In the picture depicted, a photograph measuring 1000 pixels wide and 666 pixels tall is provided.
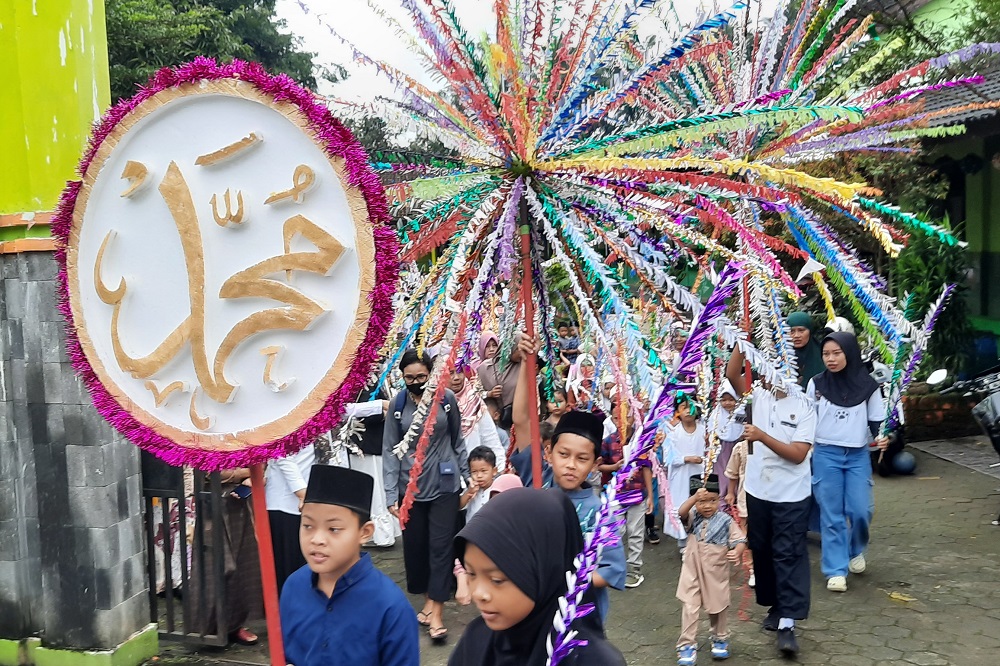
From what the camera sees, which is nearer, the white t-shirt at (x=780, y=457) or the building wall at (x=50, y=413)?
the building wall at (x=50, y=413)

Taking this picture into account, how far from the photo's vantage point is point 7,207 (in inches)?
198

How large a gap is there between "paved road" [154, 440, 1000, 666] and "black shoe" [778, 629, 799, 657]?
51mm

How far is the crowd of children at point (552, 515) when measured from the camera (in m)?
2.18

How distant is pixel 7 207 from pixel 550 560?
165 inches

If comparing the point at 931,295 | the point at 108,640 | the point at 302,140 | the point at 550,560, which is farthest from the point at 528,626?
the point at 931,295

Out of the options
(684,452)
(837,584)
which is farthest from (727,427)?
(837,584)

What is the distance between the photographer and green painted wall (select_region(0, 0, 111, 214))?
4.86 meters

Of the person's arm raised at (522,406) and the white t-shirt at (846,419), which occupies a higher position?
the person's arm raised at (522,406)

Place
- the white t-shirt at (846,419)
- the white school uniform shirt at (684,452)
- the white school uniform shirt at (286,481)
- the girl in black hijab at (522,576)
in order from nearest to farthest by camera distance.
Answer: the girl in black hijab at (522,576), the white school uniform shirt at (286,481), the white t-shirt at (846,419), the white school uniform shirt at (684,452)

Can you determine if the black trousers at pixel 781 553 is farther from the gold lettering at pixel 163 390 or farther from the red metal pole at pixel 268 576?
the gold lettering at pixel 163 390

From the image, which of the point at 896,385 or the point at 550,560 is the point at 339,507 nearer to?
the point at 550,560

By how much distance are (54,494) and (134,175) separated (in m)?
3.12

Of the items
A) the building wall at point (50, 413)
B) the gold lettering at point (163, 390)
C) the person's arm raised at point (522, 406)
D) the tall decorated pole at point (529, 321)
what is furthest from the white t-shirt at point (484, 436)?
the gold lettering at point (163, 390)

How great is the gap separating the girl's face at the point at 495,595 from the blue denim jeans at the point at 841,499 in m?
4.38
